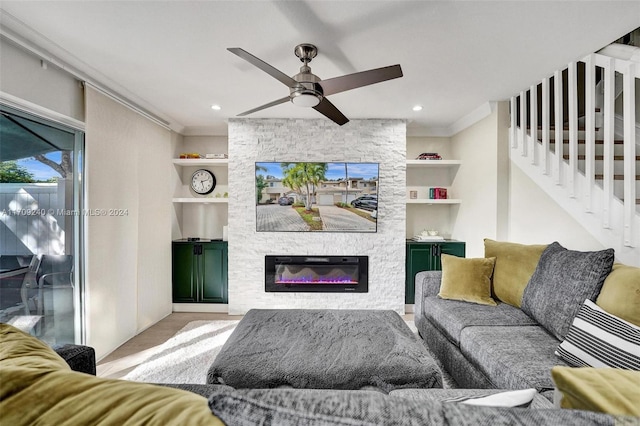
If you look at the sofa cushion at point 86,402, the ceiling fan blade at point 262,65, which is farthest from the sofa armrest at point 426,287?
the sofa cushion at point 86,402

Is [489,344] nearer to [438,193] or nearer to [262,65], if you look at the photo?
[262,65]

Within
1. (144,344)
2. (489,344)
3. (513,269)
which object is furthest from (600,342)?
(144,344)

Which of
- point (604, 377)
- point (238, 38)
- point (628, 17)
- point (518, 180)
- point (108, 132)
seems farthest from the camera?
point (518, 180)

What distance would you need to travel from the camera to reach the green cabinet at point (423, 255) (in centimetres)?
402

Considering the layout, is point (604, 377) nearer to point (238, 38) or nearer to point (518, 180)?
point (238, 38)

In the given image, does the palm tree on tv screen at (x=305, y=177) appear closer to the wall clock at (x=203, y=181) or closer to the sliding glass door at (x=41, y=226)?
the wall clock at (x=203, y=181)

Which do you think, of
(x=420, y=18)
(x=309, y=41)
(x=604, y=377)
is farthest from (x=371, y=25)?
(x=604, y=377)

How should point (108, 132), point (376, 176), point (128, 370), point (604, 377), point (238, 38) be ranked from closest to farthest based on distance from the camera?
point (604, 377)
point (238, 38)
point (128, 370)
point (108, 132)
point (376, 176)

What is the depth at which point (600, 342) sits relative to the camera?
1469mm

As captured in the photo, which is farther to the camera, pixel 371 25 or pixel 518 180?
pixel 518 180

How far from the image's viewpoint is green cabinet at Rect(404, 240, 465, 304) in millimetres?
4016

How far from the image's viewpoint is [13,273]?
218 cm

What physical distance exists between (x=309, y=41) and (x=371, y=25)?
44 centimetres

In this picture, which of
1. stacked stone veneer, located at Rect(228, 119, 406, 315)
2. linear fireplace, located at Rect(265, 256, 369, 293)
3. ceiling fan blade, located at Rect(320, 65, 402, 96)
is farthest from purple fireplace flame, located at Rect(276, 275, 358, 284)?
ceiling fan blade, located at Rect(320, 65, 402, 96)
